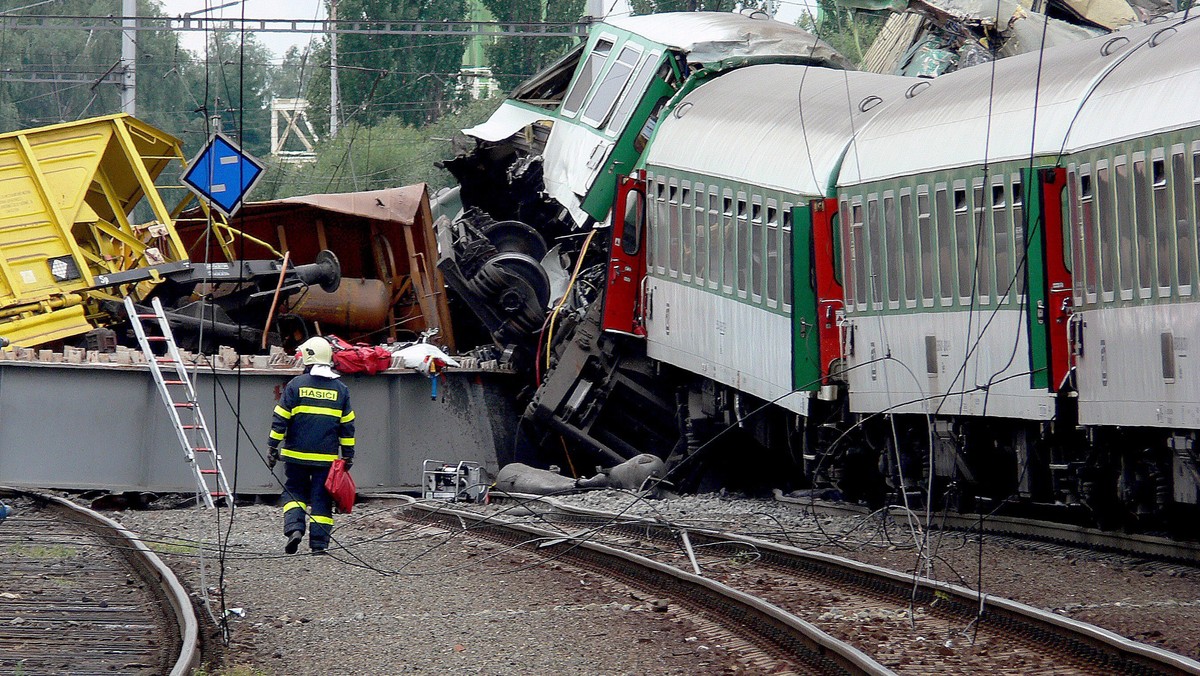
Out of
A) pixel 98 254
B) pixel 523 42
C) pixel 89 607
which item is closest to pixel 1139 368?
pixel 89 607

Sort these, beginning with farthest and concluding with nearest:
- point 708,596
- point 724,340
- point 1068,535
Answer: point 724,340
point 1068,535
point 708,596

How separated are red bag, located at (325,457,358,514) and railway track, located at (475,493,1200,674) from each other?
1.88 metres

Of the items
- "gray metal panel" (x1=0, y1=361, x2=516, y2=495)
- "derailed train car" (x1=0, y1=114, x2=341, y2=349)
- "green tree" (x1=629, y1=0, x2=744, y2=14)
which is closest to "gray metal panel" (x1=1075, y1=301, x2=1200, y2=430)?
"gray metal panel" (x1=0, y1=361, x2=516, y2=495)

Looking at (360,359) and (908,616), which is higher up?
(360,359)

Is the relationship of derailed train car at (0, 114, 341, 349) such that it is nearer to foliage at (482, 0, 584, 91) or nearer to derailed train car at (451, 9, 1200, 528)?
derailed train car at (451, 9, 1200, 528)

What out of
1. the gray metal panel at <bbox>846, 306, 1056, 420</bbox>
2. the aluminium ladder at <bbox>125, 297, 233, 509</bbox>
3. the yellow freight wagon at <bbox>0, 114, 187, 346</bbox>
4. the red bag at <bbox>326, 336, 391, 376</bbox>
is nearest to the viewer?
the gray metal panel at <bbox>846, 306, 1056, 420</bbox>

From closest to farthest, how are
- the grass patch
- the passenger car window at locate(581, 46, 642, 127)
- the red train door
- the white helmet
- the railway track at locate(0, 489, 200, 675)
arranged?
1. the railway track at locate(0, 489, 200, 675)
2. the white helmet
3. the grass patch
4. the red train door
5. the passenger car window at locate(581, 46, 642, 127)

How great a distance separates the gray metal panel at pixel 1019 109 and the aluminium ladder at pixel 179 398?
7.16 meters

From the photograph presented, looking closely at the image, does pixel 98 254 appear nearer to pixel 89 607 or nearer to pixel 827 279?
pixel 827 279

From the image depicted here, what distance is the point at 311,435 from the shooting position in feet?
40.6

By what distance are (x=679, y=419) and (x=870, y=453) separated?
12.6 feet

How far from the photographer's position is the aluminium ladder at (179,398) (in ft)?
55.7

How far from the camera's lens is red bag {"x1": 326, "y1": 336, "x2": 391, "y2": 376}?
19.2 m

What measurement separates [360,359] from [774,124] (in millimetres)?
6025
